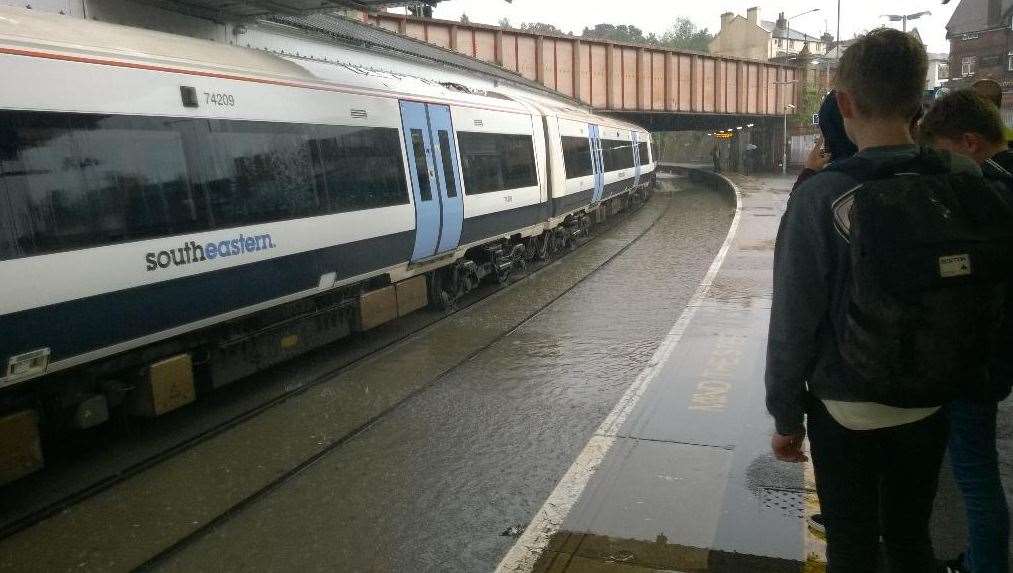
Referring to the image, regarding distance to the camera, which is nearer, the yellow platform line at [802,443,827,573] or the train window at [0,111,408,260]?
the yellow platform line at [802,443,827,573]

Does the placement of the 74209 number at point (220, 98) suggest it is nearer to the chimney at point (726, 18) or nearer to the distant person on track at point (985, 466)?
the distant person on track at point (985, 466)

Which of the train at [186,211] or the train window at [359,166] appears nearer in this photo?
the train at [186,211]

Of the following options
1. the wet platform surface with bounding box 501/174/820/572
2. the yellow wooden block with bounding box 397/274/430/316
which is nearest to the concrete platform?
the wet platform surface with bounding box 501/174/820/572

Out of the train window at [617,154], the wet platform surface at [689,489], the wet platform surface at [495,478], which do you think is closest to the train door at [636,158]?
the train window at [617,154]

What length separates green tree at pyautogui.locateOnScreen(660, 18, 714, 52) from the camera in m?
110

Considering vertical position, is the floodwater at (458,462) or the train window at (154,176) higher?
the train window at (154,176)

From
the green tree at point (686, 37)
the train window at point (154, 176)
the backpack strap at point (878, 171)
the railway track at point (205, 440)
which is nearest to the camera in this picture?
the backpack strap at point (878, 171)

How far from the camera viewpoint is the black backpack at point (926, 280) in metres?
1.91

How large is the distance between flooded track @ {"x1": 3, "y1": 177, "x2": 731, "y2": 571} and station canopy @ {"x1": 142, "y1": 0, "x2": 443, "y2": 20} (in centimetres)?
476

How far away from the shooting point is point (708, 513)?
419cm

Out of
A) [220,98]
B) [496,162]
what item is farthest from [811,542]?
[496,162]

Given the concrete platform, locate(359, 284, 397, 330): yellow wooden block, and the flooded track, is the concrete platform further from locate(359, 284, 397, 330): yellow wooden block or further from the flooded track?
locate(359, 284, 397, 330): yellow wooden block

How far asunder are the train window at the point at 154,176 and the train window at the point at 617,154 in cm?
1351

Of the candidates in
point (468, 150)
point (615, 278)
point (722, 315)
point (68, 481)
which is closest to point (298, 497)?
point (68, 481)
